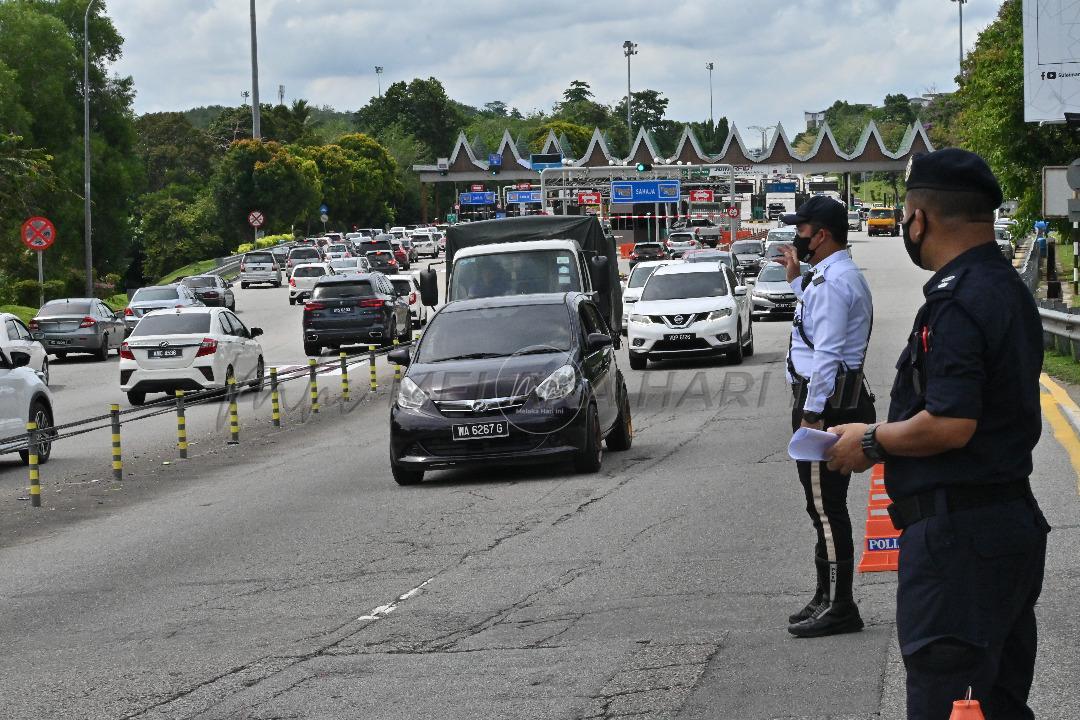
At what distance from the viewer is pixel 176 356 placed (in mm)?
26203

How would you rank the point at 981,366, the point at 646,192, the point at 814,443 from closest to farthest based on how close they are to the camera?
1. the point at 981,366
2. the point at 814,443
3. the point at 646,192

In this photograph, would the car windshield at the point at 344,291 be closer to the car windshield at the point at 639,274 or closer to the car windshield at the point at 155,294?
the car windshield at the point at 155,294

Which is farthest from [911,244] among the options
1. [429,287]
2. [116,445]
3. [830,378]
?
[429,287]

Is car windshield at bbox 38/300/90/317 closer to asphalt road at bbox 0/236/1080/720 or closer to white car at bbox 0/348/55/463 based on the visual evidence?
white car at bbox 0/348/55/463

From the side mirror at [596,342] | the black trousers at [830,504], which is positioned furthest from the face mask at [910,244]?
the side mirror at [596,342]

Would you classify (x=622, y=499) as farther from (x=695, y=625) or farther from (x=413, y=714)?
(x=413, y=714)

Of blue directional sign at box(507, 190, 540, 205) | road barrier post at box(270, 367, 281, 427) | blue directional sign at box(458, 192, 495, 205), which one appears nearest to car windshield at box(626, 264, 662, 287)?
road barrier post at box(270, 367, 281, 427)

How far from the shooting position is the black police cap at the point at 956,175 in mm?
4379

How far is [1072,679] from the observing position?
6.78 meters

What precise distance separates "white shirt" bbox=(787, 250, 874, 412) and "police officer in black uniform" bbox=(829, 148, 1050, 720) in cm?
308

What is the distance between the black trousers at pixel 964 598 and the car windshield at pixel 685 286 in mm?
25231

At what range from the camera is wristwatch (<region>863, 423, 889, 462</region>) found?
445 centimetres

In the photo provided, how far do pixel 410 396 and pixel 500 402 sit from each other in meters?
0.87

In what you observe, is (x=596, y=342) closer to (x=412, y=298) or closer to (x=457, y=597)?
(x=457, y=597)
